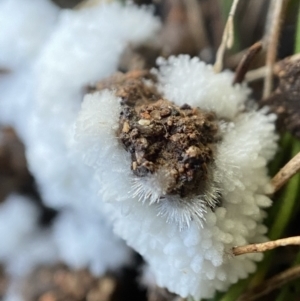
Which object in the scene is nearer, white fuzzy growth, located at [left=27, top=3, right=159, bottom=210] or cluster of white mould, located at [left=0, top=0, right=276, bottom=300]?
cluster of white mould, located at [left=0, top=0, right=276, bottom=300]

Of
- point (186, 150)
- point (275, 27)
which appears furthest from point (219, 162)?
point (275, 27)

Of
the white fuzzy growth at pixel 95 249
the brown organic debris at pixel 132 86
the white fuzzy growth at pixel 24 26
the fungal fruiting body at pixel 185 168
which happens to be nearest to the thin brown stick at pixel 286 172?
the fungal fruiting body at pixel 185 168

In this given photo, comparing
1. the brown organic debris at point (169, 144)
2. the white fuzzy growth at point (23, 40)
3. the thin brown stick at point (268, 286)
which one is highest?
the brown organic debris at point (169, 144)

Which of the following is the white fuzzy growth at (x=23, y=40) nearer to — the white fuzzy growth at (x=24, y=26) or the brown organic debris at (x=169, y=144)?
the white fuzzy growth at (x=24, y=26)

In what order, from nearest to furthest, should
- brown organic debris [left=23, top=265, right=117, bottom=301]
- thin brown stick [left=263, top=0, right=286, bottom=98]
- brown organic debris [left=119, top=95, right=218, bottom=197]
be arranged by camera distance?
1. brown organic debris [left=119, top=95, right=218, bottom=197]
2. thin brown stick [left=263, top=0, right=286, bottom=98]
3. brown organic debris [left=23, top=265, right=117, bottom=301]

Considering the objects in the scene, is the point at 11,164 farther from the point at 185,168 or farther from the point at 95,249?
the point at 185,168

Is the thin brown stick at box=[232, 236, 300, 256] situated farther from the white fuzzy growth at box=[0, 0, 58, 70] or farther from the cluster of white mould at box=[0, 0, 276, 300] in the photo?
the white fuzzy growth at box=[0, 0, 58, 70]

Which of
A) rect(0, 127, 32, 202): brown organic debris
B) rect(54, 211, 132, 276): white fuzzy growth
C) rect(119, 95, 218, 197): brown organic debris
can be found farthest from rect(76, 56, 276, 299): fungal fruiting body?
rect(0, 127, 32, 202): brown organic debris
